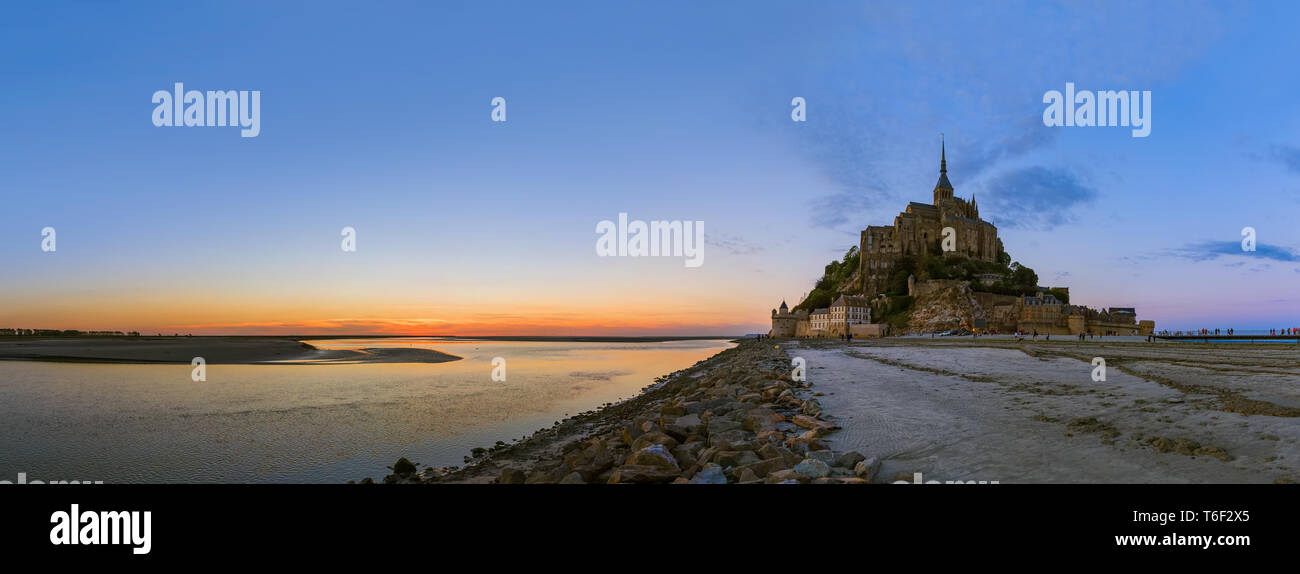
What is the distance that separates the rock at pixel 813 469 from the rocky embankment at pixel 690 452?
13mm

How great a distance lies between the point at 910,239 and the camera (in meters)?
110

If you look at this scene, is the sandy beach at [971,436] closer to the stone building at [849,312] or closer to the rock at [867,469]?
the rock at [867,469]

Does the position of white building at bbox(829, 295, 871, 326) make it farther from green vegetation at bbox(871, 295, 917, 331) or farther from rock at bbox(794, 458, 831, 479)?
rock at bbox(794, 458, 831, 479)

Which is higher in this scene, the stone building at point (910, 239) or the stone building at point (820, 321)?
the stone building at point (910, 239)

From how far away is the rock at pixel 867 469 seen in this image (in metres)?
6.37

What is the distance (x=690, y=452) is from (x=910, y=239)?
→ 117 m

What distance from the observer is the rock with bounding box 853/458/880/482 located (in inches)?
251

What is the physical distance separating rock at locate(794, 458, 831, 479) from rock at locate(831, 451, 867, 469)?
47cm

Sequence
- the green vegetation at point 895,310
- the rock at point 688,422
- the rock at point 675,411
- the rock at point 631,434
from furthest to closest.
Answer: the green vegetation at point 895,310 → the rock at point 675,411 → the rock at point 688,422 → the rock at point 631,434

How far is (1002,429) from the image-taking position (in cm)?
881

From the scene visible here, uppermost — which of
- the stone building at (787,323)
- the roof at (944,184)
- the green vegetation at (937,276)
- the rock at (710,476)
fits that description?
the roof at (944,184)

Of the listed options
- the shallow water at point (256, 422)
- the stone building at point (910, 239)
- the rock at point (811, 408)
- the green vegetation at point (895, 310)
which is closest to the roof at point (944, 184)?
the stone building at point (910, 239)
